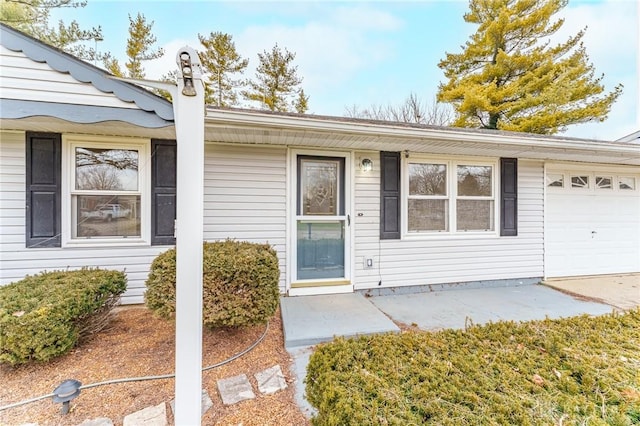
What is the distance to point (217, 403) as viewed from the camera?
1.97 meters

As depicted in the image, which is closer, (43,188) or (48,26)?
(43,188)

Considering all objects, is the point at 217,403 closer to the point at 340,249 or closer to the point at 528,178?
the point at 340,249

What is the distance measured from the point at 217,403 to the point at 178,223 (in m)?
1.40

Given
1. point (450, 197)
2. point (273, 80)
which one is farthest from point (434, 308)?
point (273, 80)

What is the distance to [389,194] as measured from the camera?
176 inches

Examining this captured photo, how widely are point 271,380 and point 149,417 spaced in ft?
2.76

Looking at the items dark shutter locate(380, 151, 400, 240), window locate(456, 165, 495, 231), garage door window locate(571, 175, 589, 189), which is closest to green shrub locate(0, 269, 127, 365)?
dark shutter locate(380, 151, 400, 240)

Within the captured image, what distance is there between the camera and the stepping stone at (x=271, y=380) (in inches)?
84.0

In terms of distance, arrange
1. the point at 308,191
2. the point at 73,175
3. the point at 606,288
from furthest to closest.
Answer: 1. the point at 606,288
2. the point at 308,191
3. the point at 73,175

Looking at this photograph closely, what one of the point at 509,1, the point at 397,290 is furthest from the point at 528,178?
the point at 509,1

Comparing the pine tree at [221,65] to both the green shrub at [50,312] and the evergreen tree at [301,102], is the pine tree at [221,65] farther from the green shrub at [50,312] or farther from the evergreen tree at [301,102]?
the green shrub at [50,312]

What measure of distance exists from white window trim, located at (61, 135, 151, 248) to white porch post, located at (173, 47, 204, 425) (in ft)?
9.12

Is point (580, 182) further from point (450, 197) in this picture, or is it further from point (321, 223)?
point (321, 223)

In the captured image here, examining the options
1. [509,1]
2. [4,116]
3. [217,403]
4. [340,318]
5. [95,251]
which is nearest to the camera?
[217,403]
